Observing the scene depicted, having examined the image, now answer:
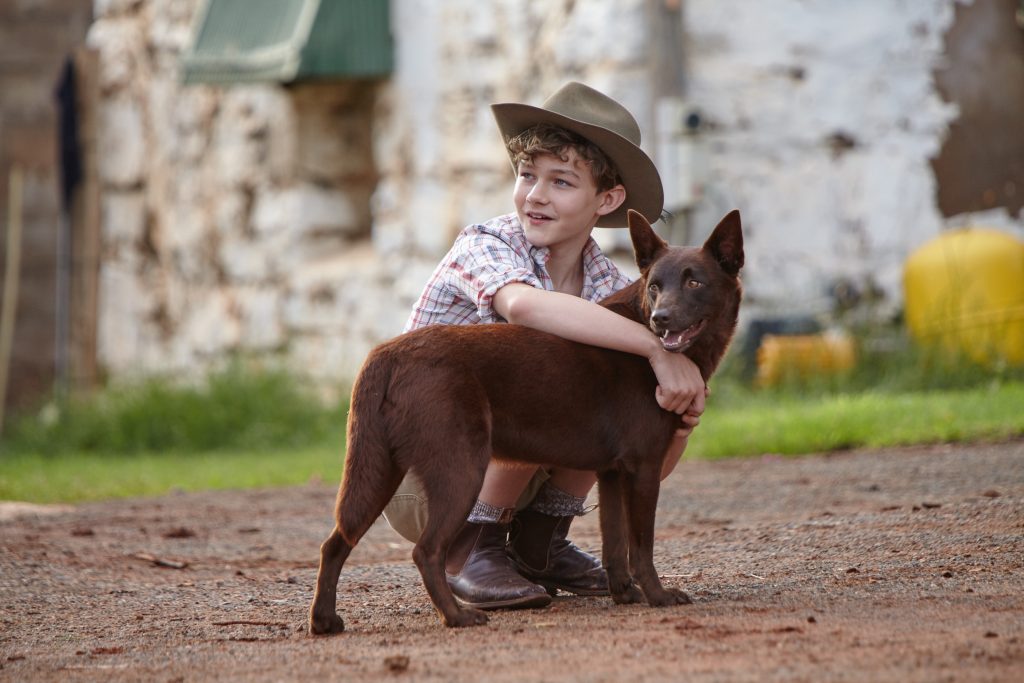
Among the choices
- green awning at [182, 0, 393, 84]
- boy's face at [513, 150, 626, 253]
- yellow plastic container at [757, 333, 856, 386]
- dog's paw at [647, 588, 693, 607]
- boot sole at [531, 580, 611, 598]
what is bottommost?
boot sole at [531, 580, 611, 598]

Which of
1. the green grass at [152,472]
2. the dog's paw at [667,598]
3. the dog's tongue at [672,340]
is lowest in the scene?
the green grass at [152,472]

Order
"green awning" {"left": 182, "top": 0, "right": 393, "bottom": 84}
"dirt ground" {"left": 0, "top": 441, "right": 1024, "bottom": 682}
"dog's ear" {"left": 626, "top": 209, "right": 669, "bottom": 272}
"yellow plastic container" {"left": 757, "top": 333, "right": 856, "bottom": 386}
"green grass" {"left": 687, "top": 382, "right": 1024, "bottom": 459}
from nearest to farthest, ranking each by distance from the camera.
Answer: "dirt ground" {"left": 0, "top": 441, "right": 1024, "bottom": 682} < "dog's ear" {"left": 626, "top": 209, "right": 669, "bottom": 272} < "green grass" {"left": 687, "top": 382, "right": 1024, "bottom": 459} < "yellow plastic container" {"left": 757, "top": 333, "right": 856, "bottom": 386} < "green awning" {"left": 182, "top": 0, "right": 393, "bottom": 84}

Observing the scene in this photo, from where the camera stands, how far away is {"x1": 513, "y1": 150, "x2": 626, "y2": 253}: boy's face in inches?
166

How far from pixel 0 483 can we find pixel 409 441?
564 centimetres

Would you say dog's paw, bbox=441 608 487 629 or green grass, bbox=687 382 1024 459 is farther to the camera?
green grass, bbox=687 382 1024 459

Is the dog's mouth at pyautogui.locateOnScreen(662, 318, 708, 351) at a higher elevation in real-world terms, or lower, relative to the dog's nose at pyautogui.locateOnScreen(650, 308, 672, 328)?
lower

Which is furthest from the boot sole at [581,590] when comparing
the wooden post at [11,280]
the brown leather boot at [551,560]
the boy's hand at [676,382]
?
the wooden post at [11,280]

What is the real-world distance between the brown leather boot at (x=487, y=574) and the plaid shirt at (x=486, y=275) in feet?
2.13

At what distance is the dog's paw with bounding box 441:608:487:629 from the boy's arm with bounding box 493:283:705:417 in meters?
0.77

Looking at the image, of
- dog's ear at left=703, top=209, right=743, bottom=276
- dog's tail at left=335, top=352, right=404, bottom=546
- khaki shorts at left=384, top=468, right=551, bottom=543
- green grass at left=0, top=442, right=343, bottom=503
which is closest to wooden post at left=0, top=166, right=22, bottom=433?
green grass at left=0, top=442, right=343, bottom=503

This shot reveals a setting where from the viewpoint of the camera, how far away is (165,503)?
729cm

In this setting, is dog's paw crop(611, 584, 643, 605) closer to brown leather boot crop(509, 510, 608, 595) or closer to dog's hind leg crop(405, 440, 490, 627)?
brown leather boot crop(509, 510, 608, 595)

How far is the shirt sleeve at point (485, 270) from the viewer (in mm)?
3975

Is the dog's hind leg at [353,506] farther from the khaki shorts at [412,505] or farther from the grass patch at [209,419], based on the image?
the grass patch at [209,419]
